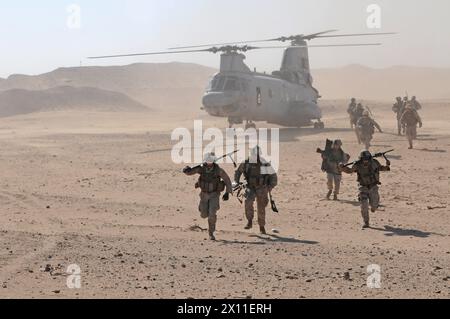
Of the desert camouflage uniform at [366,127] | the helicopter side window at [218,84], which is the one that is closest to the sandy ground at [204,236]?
the desert camouflage uniform at [366,127]

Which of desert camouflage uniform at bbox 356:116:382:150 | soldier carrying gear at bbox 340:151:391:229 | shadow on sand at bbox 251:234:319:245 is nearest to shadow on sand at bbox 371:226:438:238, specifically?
soldier carrying gear at bbox 340:151:391:229

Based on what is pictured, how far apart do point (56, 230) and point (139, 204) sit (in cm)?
302

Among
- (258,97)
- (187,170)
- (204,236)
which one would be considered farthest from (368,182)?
(258,97)

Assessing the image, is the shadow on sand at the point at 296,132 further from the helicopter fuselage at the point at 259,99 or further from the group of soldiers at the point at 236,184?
the group of soldiers at the point at 236,184

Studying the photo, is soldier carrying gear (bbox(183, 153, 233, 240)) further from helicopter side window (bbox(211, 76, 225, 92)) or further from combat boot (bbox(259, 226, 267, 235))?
helicopter side window (bbox(211, 76, 225, 92))

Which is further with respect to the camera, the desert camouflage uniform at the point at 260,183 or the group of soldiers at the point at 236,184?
the desert camouflage uniform at the point at 260,183

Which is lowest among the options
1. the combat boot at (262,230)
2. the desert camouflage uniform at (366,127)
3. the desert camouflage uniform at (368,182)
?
the combat boot at (262,230)

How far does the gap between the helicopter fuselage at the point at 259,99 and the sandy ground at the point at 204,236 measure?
5.32m

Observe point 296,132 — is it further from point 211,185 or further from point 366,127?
point 211,185

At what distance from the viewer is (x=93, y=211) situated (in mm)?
13500

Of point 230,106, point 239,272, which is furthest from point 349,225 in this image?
point 230,106

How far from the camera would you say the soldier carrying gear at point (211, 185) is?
35.2ft

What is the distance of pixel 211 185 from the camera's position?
10.7m

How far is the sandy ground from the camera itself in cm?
785
